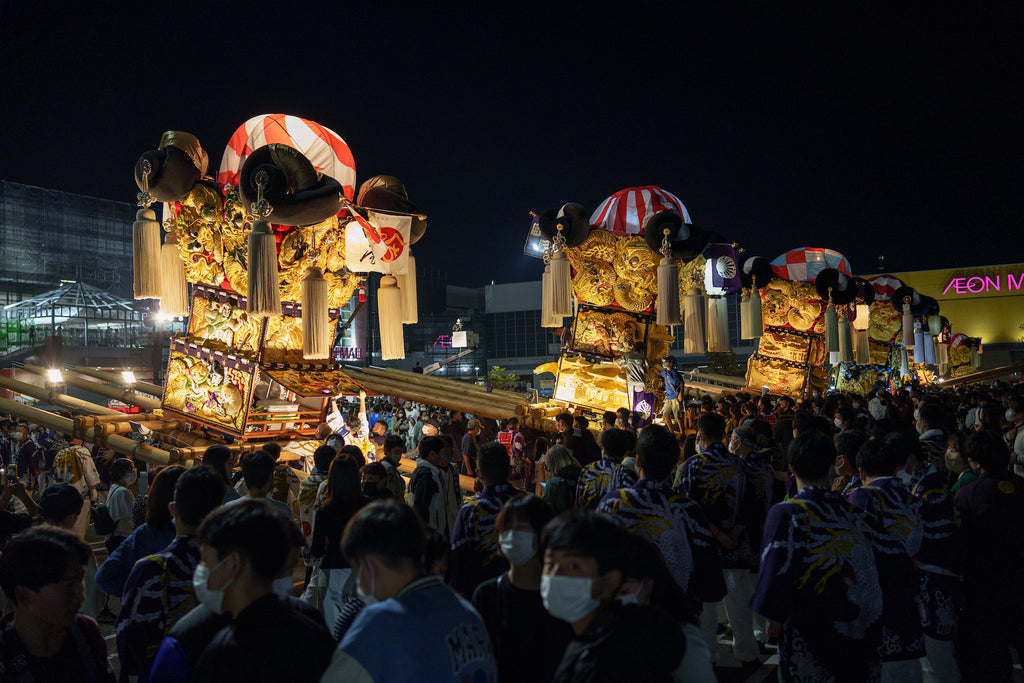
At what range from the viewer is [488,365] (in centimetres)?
5056

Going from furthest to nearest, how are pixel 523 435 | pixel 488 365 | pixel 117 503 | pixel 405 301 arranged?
pixel 488 365 → pixel 523 435 → pixel 405 301 → pixel 117 503

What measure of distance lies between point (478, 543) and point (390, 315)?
215 inches

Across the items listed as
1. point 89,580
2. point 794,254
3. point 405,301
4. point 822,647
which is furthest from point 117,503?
point 794,254

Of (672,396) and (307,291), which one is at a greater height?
(307,291)

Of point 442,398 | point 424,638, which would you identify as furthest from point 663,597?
point 442,398

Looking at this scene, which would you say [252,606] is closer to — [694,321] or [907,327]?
[694,321]

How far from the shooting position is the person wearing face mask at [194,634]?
87.6 inches

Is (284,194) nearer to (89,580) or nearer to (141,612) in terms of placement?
(89,580)

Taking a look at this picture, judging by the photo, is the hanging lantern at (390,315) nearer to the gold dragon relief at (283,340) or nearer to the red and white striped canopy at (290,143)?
the gold dragon relief at (283,340)

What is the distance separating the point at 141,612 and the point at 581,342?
9941mm

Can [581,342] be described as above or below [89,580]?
above

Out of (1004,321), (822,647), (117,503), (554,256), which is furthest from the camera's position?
(1004,321)

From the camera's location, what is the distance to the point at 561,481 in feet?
17.9

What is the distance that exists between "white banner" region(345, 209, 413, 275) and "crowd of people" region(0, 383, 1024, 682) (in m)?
3.25
